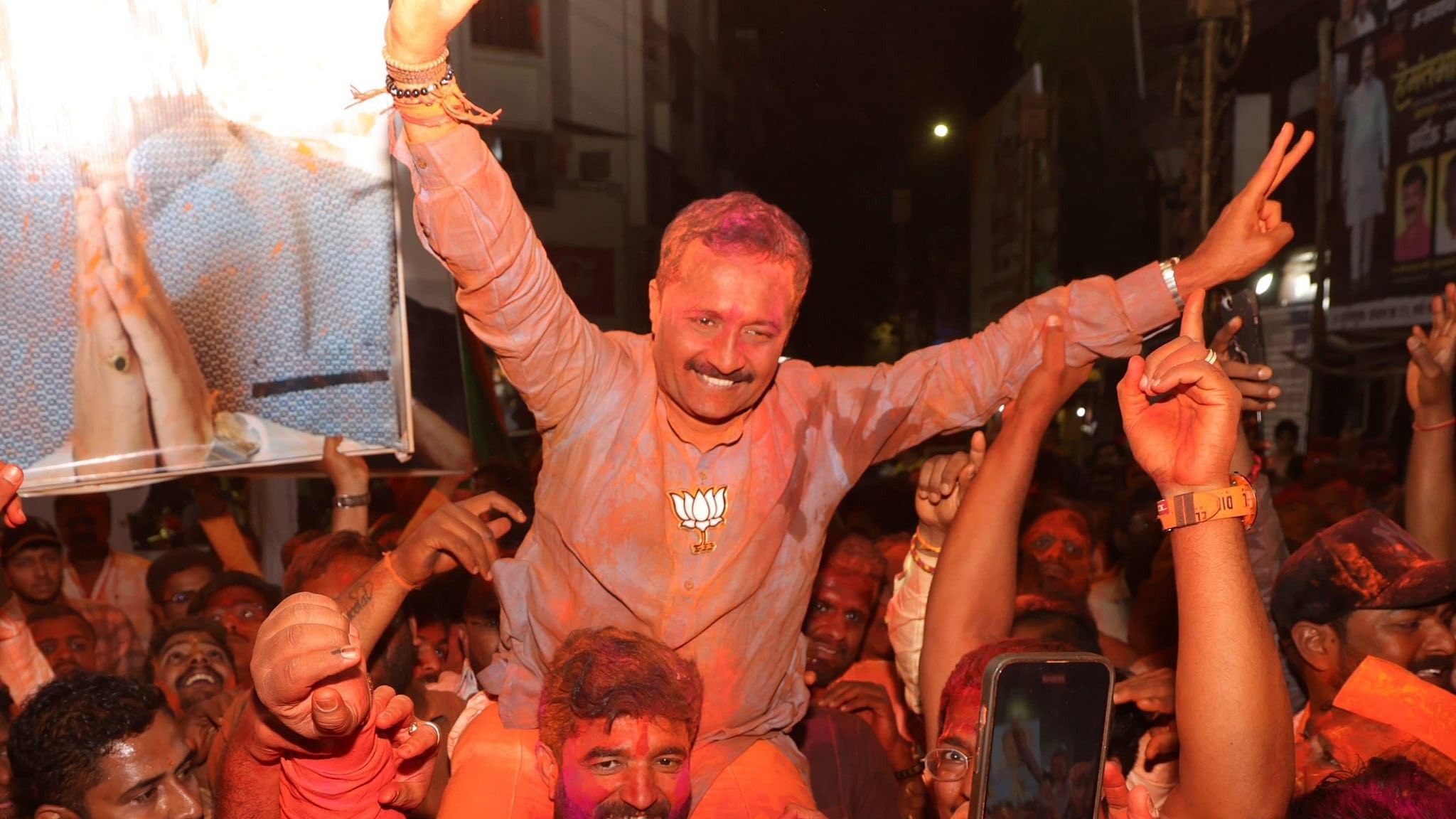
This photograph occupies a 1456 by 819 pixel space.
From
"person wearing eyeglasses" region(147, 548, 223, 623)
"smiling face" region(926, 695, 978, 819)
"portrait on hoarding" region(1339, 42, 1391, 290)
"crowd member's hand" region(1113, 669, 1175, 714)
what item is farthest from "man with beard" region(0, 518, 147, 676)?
"portrait on hoarding" region(1339, 42, 1391, 290)

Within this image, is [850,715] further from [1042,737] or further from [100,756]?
[1042,737]

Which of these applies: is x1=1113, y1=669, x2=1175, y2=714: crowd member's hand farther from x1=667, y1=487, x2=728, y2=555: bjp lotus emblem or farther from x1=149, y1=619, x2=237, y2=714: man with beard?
x1=149, y1=619, x2=237, y2=714: man with beard

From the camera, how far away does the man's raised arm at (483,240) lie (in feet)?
8.31

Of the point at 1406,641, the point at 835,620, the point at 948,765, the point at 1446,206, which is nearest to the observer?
the point at 948,765

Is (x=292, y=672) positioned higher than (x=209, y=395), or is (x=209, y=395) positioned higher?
(x=209, y=395)

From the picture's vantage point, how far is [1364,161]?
963 centimetres

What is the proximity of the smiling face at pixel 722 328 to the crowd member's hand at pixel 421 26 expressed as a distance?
2.35 feet

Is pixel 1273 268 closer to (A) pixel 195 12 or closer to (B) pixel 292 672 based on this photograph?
(A) pixel 195 12

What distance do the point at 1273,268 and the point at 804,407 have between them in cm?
889

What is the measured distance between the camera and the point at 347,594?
3469mm

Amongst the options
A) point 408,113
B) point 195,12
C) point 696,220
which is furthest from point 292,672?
point 195,12

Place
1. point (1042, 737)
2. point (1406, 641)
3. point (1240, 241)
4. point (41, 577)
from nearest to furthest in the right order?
point (1042, 737)
point (1240, 241)
point (1406, 641)
point (41, 577)

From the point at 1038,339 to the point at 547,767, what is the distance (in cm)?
151

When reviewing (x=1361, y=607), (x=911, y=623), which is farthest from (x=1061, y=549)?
(x=911, y=623)
